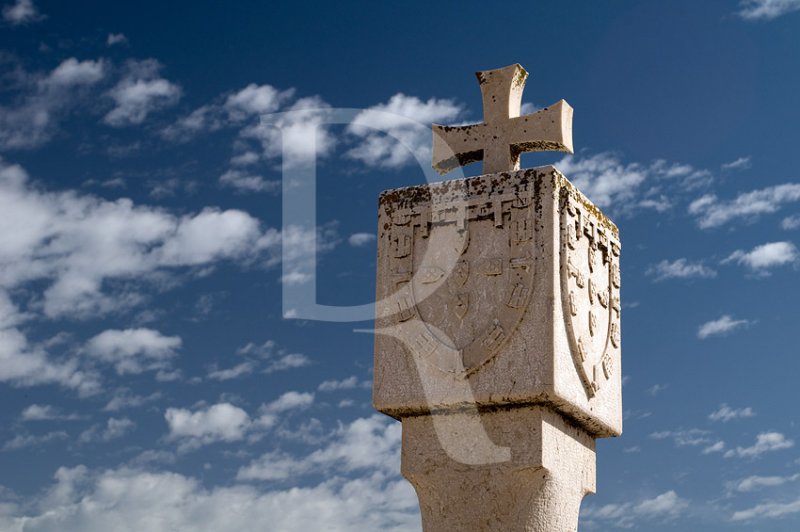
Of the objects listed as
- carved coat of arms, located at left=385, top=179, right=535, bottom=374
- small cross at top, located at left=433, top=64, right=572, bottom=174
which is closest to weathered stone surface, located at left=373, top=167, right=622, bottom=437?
carved coat of arms, located at left=385, top=179, right=535, bottom=374

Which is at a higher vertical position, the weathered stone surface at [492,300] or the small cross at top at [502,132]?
the small cross at top at [502,132]

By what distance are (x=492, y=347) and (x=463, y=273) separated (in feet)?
1.69

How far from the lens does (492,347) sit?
712 centimetres

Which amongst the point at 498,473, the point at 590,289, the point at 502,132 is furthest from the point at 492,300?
the point at 502,132

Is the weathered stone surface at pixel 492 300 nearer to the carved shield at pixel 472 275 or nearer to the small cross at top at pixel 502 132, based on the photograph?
the carved shield at pixel 472 275

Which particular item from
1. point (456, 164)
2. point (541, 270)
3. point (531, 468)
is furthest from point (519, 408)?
point (456, 164)

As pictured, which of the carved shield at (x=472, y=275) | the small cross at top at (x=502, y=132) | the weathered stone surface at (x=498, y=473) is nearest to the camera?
the weathered stone surface at (x=498, y=473)

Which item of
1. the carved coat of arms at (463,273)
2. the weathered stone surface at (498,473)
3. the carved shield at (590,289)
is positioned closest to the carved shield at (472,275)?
the carved coat of arms at (463,273)

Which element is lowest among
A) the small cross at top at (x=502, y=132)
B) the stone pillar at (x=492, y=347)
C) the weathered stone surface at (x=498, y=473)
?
the weathered stone surface at (x=498, y=473)

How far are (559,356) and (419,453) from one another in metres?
1.08

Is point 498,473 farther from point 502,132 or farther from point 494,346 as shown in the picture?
point 502,132

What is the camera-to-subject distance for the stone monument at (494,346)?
7066 millimetres

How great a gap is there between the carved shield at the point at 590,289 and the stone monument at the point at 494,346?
0.04 ft

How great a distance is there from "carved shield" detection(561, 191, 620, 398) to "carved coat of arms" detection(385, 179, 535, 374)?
270 mm
